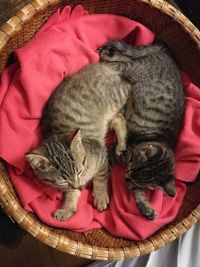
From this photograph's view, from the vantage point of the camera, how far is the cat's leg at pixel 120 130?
1.61 metres

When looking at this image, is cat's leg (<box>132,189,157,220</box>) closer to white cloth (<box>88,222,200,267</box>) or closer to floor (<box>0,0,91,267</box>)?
white cloth (<box>88,222,200,267</box>)

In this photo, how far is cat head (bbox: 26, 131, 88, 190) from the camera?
1316 millimetres

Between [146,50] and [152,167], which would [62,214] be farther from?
[146,50]

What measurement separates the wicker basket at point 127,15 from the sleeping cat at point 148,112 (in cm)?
11

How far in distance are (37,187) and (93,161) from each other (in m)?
0.24

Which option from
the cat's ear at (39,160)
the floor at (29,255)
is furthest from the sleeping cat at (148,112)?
the floor at (29,255)

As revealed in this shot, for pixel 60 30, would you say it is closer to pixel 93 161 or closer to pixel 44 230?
pixel 93 161

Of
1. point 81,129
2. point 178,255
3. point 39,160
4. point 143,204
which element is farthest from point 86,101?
point 178,255

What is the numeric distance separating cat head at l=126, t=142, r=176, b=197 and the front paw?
0.25 ft

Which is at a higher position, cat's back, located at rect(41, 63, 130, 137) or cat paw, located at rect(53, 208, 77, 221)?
cat's back, located at rect(41, 63, 130, 137)

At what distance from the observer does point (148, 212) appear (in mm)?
1543

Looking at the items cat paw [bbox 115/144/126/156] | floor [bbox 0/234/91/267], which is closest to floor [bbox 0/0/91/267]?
floor [bbox 0/234/91/267]

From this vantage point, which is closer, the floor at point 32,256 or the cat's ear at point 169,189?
the cat's ear at point 169,189

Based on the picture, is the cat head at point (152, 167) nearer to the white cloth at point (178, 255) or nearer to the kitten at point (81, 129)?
the kitten at point (81, 129)
